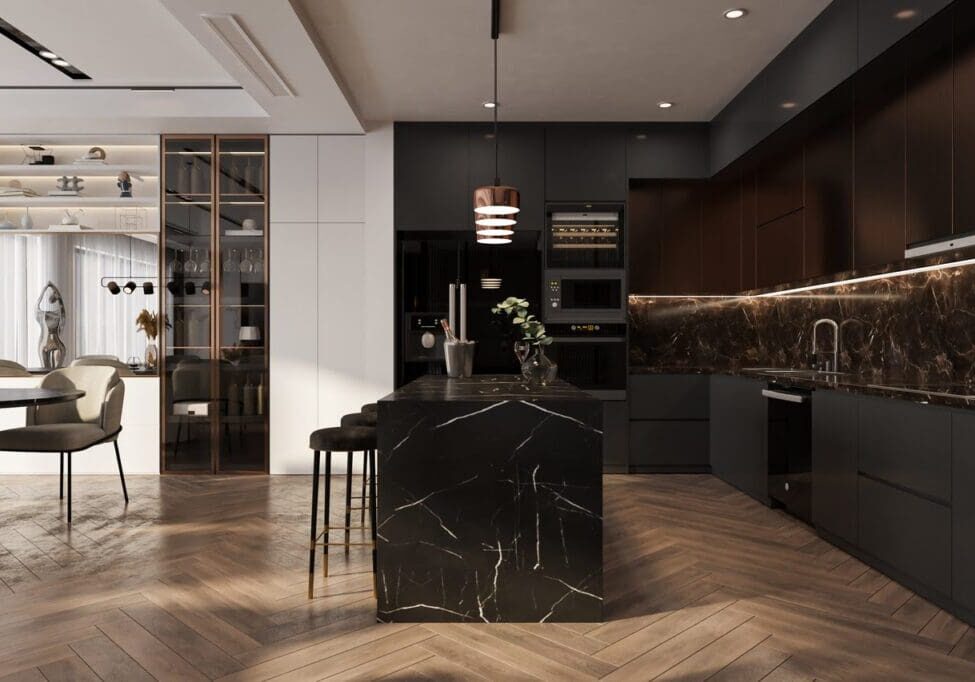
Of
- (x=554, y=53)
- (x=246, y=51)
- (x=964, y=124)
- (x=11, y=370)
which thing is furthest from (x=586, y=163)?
(x=11, y=370)

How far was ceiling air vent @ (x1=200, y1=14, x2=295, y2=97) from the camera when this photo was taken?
3.65 metres

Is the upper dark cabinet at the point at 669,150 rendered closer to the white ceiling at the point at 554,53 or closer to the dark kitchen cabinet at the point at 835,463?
the white ceiling at the point at 554,53

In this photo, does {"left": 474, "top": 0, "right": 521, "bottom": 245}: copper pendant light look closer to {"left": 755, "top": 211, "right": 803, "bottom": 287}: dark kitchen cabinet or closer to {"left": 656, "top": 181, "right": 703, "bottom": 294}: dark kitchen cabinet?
{"left": 755, "top": 211, "right": 803, "bottom": 287}: dark kitchen cabinet

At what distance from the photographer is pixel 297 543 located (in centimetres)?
372

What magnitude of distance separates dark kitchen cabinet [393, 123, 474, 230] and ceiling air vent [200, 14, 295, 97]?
3.74ft

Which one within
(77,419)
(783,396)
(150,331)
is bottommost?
(77,419)

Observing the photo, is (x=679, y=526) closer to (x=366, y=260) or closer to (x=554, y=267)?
(x=554, y=267)

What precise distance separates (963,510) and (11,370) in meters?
6.31

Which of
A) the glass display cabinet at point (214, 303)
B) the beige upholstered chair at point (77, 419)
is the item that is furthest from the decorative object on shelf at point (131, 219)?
the beige upholstered chair at point (77, 419)

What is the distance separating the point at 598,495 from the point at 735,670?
75 cm

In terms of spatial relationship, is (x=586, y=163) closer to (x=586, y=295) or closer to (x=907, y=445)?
(x=586, y=295)

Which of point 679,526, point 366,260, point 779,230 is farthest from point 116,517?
point 779,230

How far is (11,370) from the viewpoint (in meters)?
5.53

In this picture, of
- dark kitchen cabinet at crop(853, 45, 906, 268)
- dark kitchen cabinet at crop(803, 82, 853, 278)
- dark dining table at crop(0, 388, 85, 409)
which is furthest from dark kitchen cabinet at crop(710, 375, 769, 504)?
dark dining table at crop(0, 388, 85, 409)
